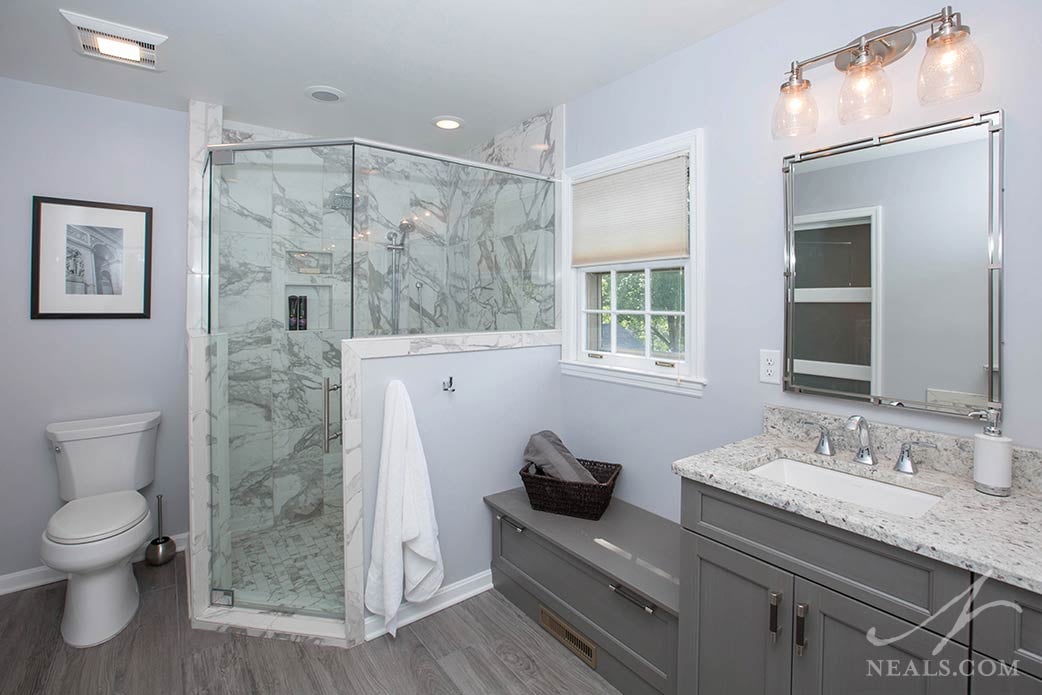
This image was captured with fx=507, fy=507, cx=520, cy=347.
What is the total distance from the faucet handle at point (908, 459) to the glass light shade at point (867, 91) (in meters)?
1.00

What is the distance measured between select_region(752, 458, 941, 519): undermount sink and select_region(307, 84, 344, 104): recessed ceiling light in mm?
2597

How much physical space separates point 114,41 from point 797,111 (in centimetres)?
266

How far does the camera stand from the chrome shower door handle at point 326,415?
7.66 ft

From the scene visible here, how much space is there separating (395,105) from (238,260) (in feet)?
Answer: 3.88

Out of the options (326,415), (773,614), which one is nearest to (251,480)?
(326,415)

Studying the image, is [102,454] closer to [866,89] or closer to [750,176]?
[750,176]

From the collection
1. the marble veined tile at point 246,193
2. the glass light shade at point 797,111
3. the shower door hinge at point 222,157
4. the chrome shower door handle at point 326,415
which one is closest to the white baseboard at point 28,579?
the chrome shower door handle at point 326,415

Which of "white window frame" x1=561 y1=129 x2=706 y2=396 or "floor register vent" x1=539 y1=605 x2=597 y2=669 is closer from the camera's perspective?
"floor register vent" x1=539 y1=605 x2=597 y2=669

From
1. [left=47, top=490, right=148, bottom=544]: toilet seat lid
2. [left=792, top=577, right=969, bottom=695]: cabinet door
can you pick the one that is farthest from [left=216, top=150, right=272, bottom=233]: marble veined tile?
[left=792, top=577, right=969, bottom=695]: cabinet door

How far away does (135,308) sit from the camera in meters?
2.80

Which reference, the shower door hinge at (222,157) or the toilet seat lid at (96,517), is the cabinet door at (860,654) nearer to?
the toilet seat lid at (96,517)

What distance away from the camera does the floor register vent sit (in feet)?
6.60

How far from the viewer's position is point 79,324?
267cm

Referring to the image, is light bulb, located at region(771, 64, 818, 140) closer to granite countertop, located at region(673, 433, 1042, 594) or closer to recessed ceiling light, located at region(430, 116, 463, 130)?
granite countertop, located at region(673, 433, 1042, 594)
